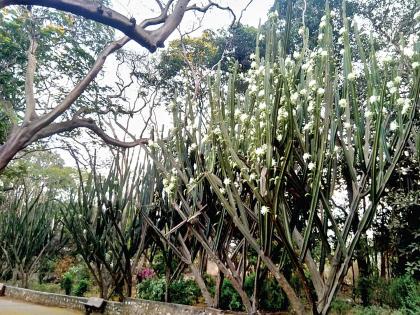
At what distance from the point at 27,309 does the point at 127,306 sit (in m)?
1.98

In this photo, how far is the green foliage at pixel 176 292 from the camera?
7188mm

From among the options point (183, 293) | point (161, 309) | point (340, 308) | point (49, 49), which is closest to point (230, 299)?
point (183, 293)

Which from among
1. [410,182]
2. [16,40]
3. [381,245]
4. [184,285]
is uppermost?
[16,40]

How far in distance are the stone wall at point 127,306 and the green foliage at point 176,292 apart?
67 centimetres

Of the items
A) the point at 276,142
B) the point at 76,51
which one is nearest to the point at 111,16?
the point at 276,142

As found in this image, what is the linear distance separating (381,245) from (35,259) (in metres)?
8.33

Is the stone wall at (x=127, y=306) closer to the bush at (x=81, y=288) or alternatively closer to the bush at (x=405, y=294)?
the bush at (x=81, y=288)

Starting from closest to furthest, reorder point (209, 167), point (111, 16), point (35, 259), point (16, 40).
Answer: point (111, 16)
point (209, 167)
point (16, 40)
point (35, 259)

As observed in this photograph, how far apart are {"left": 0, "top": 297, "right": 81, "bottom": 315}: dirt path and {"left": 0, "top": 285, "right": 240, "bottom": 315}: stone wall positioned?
0.19m

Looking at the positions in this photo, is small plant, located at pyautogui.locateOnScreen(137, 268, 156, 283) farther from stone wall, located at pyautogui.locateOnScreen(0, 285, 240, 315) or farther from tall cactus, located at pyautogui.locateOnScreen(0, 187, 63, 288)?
tall cactus, located at pyautogui.locateOnScreen(0, 187, 63, 288)

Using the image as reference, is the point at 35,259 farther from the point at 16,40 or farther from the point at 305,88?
the point at 305,88

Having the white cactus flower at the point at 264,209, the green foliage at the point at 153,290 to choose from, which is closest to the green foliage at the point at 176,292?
the green foliage at the point at 153,290

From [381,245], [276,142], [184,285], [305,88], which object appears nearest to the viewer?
[276,142]

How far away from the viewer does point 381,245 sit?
850 cm
